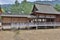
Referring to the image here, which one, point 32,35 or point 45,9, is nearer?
point 32,35

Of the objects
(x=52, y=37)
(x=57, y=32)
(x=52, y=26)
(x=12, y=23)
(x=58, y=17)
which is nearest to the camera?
(x=52, y=37)

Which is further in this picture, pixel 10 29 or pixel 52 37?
pixel 10 29

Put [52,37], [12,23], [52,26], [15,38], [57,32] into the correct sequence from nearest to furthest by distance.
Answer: [15,38] → [52,37] → [57,32] → [12,23] → [52,26]

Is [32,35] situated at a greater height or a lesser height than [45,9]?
lesser

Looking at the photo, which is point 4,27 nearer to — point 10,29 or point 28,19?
point 10,29

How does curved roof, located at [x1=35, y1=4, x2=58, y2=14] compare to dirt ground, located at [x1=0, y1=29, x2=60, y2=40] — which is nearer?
dirt ground, located at [x1=0, y1=29, x2=60, y2=40]

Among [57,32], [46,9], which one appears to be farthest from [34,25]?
[46,9]

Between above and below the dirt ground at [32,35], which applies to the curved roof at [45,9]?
above

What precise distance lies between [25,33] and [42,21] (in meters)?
6.57

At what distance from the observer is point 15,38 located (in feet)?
64.8

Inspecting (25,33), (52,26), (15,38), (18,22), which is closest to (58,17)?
(52,26)

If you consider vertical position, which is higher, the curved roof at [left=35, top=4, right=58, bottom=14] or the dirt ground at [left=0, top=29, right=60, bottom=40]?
the curved roof at [left=35, top=4, right=58, bottom=14]

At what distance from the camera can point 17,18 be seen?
88.9 feet

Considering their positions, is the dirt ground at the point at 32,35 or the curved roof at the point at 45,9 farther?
the curved roof at the point at 45,9
